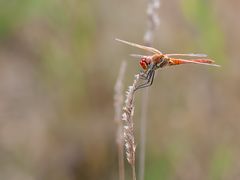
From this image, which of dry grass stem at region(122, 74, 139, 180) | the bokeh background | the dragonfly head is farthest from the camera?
the bokeh background

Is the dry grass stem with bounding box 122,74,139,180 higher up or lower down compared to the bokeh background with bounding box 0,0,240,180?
lower down

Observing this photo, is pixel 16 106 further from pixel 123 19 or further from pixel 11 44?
pixel 123 19

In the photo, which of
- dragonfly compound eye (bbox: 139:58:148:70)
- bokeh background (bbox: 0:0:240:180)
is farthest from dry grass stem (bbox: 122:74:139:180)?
bokeh background (bbox: 0:0:240:180)

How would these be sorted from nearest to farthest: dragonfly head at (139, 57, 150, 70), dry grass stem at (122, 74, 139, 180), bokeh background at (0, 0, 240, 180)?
dry grass stem at (122, 74, 139, 180) < dragonfly head at (139, 57, 150, 70) < bokeh background at (0, 0, 240, 180)

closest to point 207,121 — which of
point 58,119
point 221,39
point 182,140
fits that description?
point 182,140

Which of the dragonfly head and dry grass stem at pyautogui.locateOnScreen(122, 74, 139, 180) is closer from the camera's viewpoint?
dry grass stem at pyautogui.locateOnScreen(122, 74, 139, 180)

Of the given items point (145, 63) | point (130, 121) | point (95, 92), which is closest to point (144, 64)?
point (145, 63)

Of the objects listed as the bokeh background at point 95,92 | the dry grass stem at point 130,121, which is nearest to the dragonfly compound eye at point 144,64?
the dry grass stem at point 130,121

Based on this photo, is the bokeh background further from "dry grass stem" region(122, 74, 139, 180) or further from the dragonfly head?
"dry grass stem" region(122, 74, 139, 180)
